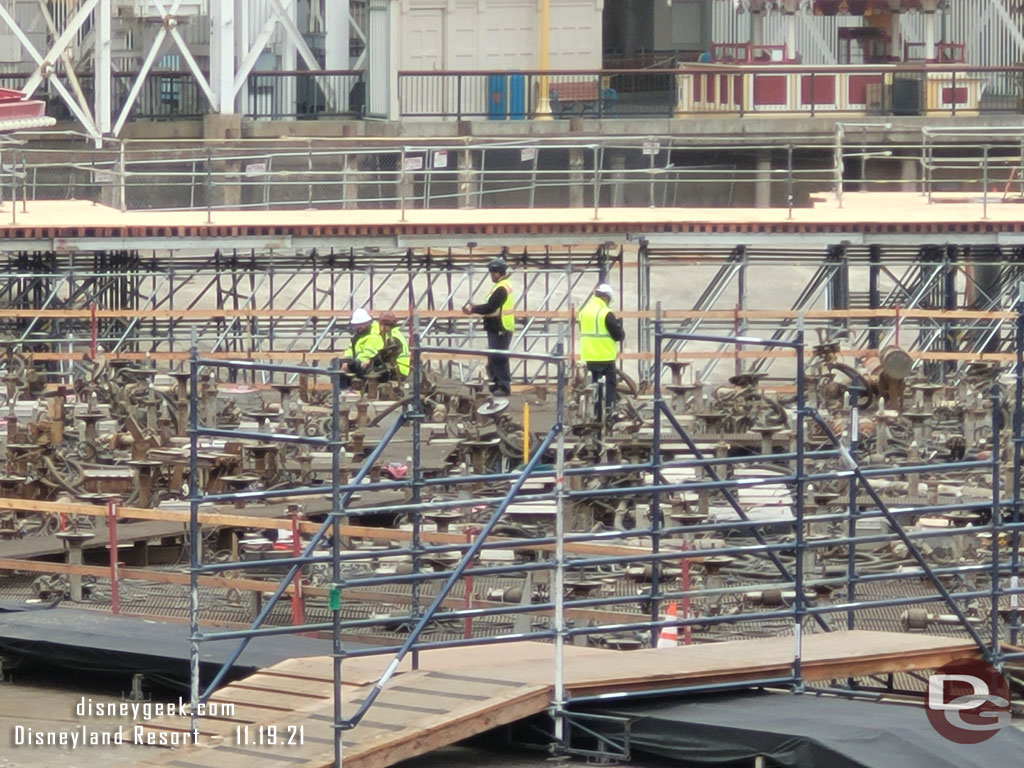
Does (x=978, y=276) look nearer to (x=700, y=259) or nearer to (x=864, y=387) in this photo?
(x=700, y=259)

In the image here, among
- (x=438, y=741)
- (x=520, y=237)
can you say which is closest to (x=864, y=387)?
(x=520, y=237)

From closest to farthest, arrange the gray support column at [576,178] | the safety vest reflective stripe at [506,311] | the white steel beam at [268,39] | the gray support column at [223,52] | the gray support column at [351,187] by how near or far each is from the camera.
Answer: the safety vest reflective stripe at [506,311], the gray support column at [351,187], the gray support column at [576,178], the gray support column at [223,52], the white steel beam at [268,39]

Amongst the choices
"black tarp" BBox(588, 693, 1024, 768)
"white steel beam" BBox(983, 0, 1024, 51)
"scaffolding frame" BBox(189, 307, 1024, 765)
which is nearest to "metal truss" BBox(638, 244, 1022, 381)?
"white steel beam" BBox(983, 0, 1024, 51)

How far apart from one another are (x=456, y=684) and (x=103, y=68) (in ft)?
107

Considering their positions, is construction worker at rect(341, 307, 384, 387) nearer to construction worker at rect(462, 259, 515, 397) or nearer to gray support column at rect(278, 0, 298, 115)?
construction worker at rect(462, 259, 515, 397)

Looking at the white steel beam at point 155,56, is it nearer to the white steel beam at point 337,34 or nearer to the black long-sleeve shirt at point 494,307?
the white steel beam at point 337,34

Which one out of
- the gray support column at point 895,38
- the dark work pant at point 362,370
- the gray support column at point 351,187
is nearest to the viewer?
the dark work pant at point 362,370

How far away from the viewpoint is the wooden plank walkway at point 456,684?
1228 cm

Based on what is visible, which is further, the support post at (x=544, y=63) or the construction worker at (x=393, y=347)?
the support post at (x=544, y=63)

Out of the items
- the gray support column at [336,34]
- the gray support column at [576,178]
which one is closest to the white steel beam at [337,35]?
the gray support column at [336,34]

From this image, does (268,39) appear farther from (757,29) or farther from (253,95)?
(757,29)

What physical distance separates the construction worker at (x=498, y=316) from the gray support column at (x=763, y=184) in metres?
16.5

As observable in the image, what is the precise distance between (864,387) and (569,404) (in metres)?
3.71

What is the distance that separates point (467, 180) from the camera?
37.4 m
